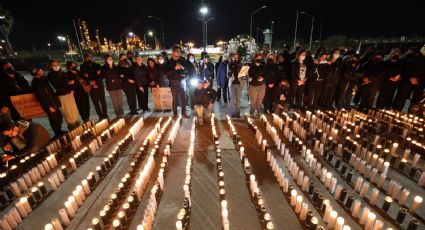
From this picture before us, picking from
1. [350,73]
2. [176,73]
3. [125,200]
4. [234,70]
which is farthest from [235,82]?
[125,200]

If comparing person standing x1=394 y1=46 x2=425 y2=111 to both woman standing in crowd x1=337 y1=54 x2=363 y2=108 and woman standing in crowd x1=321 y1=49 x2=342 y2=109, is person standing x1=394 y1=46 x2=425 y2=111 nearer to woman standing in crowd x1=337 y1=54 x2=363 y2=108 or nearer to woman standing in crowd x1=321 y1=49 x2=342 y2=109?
woman standing in crowd x1=337 y1=54 x2=363 y2=108

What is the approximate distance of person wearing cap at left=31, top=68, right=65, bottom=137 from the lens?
5.79m

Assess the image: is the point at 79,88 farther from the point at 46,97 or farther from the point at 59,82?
the point at 46,97

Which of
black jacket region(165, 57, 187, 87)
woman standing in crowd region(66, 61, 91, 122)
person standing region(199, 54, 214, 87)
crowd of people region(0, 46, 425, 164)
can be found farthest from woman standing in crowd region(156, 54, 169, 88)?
woman standing in crowd region(66, 61, 91, 122)

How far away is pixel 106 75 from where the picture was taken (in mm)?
6914

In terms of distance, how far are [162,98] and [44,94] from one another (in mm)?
3062

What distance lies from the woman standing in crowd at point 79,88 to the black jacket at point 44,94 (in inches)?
20.8

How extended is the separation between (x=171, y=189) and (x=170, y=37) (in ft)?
275

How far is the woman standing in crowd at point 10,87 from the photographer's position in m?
5.52

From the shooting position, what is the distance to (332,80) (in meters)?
6.95

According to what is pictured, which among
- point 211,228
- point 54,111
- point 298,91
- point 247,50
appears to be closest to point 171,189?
point 211,228

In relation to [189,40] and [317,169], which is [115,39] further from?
[317,169]

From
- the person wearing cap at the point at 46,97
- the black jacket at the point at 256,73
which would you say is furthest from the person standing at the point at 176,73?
the person wearing cap at the point at 46,97

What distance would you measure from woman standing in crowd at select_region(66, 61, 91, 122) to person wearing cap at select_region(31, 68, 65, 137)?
0.53 metres
